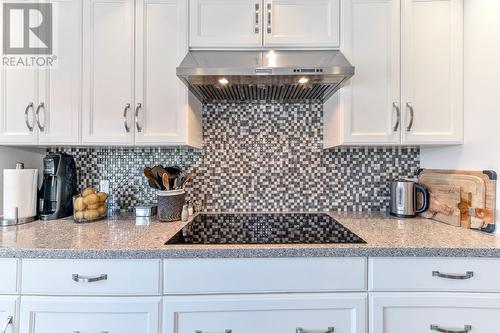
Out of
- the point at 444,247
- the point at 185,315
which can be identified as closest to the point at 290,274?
the point at 185,315

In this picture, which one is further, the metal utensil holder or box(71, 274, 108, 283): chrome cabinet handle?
the metal utensil holder

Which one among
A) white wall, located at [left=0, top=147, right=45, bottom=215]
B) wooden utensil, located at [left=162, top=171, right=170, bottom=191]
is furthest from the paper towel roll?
wooden utensil, located at [left=162, top=171, right=170, bottom=191]

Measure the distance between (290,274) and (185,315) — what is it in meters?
0.46

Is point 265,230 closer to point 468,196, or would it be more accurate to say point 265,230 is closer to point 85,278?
point 85,278

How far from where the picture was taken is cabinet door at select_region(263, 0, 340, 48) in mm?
1466

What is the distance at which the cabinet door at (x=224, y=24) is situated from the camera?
4.81ft

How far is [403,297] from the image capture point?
3.63ft

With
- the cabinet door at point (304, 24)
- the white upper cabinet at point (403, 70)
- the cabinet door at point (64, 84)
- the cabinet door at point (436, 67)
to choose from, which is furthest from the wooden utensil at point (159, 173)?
the cabinet door at point (436, 67)

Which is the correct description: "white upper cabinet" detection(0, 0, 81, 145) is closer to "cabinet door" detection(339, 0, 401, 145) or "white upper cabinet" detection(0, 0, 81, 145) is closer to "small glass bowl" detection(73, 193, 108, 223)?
"small glass bowl" detection(73, 193, 108, 223)

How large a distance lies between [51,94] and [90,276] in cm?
106

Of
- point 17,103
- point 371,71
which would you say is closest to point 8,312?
point 17,103

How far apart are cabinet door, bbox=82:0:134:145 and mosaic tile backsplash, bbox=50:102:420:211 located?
1.21 feet

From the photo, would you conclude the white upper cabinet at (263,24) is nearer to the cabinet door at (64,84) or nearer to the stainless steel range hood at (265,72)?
the stainless steel range hood at (265,72)

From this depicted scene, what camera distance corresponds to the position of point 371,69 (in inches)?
57.5
